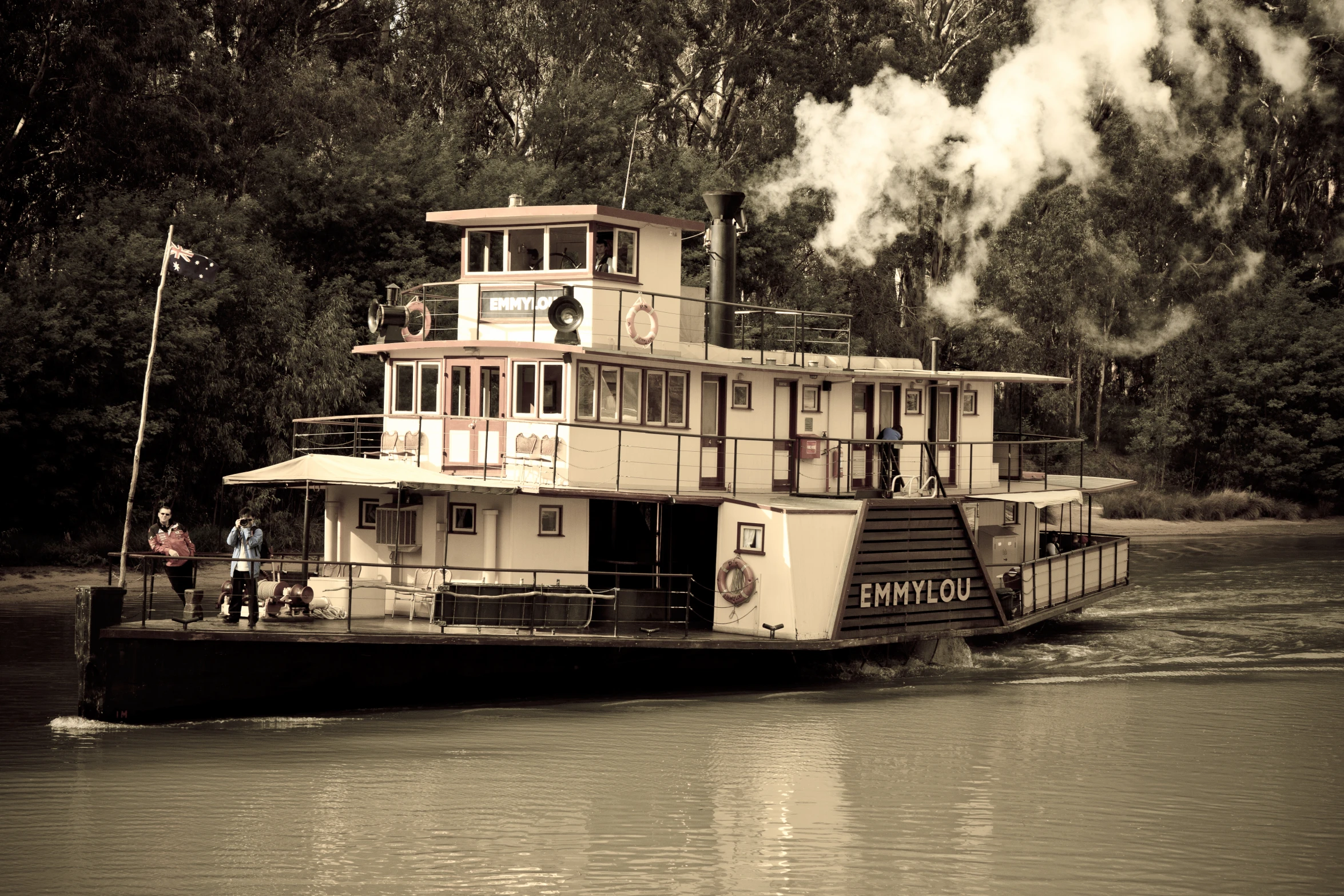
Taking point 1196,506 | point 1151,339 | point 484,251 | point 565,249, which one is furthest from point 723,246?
point 1151,339

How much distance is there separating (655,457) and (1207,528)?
32.2m

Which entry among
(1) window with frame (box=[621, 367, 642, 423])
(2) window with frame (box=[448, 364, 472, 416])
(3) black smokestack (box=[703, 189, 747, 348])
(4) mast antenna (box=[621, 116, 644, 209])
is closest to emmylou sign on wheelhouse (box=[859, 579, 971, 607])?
(1) window with frame (box=[621, 367, 642, 423])

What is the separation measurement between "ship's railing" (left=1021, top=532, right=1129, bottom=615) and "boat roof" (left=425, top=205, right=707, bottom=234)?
8075 mm

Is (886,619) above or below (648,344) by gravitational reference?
below

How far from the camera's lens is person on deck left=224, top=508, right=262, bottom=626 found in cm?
1856

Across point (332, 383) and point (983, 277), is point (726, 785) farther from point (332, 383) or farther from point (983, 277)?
point (983, 277)

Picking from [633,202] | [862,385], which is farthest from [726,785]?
[633,202]

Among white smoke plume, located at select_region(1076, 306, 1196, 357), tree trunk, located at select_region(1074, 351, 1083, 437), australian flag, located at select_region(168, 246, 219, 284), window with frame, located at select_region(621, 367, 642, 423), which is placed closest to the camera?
australian flag, located at select_region(168, 246, 219, 284)

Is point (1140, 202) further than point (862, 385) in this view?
Yes

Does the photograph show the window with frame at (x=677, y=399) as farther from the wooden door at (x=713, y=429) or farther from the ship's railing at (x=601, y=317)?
the ship's railing at (x=601, y=317)

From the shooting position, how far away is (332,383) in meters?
36.2

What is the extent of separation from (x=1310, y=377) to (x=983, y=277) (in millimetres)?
11849

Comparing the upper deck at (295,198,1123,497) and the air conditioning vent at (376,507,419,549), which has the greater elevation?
the upper deck at (295,198,1123,497)

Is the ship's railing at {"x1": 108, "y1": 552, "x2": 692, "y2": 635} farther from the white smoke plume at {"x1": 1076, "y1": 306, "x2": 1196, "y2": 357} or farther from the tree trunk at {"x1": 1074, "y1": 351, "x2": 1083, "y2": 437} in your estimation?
the white smoke plume at {"x1": 1076, "y1": 306, "x2": 1196, "y2": 357}
